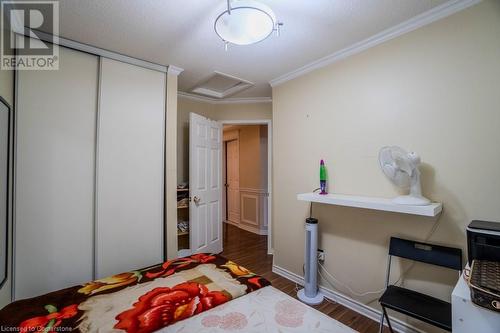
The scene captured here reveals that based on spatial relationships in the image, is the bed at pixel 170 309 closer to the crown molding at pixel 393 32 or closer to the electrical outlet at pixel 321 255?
the electrical outlet at pixel 321 255

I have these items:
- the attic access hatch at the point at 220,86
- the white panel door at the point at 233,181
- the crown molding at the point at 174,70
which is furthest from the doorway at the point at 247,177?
the crown molding at the point at 174,70

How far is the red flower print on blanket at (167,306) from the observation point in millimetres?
1088

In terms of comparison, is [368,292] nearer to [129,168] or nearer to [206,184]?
[206,184]

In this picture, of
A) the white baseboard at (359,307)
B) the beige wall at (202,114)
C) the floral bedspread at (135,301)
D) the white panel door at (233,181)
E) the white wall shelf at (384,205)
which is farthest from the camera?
the white panel door at (233,181)

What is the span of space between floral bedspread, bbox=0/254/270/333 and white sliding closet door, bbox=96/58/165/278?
74cm

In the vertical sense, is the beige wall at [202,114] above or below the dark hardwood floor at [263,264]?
above

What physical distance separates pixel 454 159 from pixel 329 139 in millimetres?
987

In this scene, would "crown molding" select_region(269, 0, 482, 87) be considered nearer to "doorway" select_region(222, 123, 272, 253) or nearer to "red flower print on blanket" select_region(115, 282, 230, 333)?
"doorway" select_region(222, 123, 272, 253)

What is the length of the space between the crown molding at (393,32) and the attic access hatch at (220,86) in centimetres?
69

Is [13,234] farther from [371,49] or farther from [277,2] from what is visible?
[371,49]

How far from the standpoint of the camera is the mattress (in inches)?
43.4

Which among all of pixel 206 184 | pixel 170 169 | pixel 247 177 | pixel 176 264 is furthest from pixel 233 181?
pixel 176 264

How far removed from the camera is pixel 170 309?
1184 mm

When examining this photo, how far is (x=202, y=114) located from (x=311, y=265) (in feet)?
8.71
